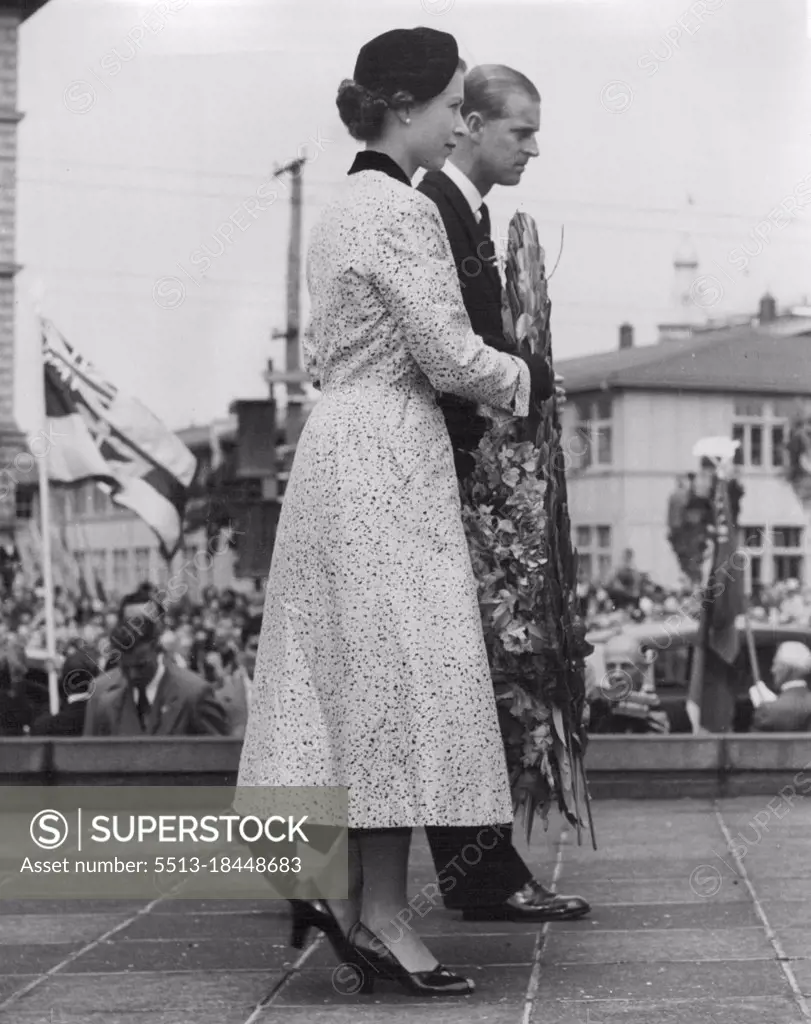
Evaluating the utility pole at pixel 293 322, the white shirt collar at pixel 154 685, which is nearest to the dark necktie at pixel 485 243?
the utility pole at pixel 293 322

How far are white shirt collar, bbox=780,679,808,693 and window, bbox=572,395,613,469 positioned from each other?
4.72 ft

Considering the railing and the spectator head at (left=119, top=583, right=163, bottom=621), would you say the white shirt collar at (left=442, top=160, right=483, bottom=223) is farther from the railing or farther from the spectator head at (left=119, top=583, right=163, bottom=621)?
the spectator head at (left=119, top=583, right=163, bottom=621)

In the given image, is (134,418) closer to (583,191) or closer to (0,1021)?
(583,191)

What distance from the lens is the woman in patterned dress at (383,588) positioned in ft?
11.5

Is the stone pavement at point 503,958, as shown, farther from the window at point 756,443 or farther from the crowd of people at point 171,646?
the window at point 756,443

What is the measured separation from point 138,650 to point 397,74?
5366 mm

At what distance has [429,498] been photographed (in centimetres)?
359

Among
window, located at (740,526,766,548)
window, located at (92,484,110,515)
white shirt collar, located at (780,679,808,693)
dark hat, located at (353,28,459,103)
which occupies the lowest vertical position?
white shirt collar, located at (780,679,808,693)

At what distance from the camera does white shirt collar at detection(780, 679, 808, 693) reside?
922cm

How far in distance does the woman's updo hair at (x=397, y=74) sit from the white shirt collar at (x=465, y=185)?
0.89 meters

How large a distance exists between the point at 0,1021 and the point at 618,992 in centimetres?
102

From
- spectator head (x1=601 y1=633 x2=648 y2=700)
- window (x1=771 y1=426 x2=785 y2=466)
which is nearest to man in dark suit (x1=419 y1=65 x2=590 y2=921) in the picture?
spectator head (x1=601 y1=633 x2=648 y2=700)

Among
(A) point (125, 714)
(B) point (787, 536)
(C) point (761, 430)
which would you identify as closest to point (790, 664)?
(C) point (761, 430)

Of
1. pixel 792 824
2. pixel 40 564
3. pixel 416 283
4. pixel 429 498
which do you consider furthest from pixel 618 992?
pixel 40 564
